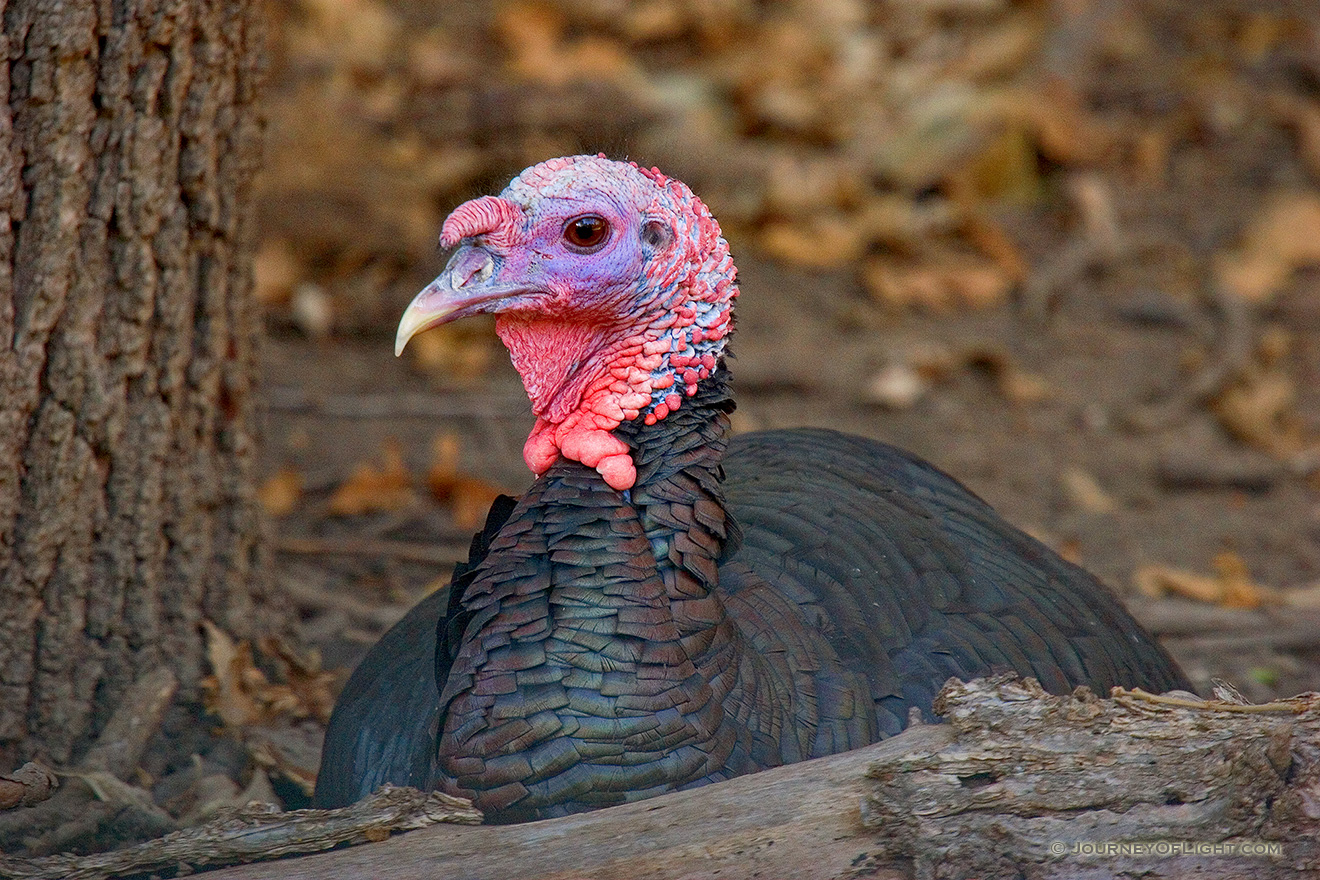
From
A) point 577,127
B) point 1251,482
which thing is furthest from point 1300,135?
point 577,127

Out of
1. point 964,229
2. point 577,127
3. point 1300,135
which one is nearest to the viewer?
point 577,127

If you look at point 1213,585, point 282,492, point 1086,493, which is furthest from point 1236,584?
point 282,492

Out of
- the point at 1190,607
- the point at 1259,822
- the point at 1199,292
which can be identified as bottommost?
the point at 1259,822

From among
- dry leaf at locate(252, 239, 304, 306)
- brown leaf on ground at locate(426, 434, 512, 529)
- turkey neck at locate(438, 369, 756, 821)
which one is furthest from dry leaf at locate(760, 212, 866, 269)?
turkey neck at locate(438, 369, 756, 821)

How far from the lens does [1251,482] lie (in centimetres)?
491

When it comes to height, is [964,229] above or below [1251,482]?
above

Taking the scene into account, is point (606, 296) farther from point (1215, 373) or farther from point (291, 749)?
point (1215, 373)

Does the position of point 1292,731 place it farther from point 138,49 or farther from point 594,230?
point 138,49

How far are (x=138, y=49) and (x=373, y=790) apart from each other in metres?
1.40

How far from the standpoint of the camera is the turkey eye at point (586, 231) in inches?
91.9

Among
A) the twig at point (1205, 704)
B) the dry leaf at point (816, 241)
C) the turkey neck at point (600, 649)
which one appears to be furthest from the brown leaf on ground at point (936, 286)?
the twig at point (1205, 704)

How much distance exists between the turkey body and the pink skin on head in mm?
47

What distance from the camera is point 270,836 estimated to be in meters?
2.18

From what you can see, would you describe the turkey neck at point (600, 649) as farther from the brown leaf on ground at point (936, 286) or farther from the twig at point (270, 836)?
the brown leaf on ground at point (936, 286)
